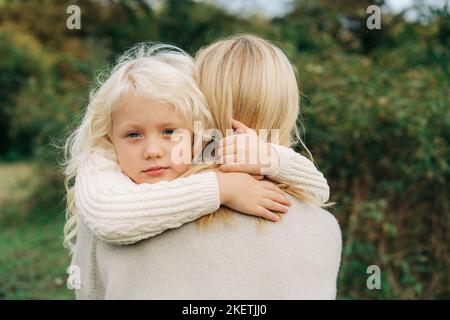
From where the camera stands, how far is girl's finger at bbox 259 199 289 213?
5.81 ft

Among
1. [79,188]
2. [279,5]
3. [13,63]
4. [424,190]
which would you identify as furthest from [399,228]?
[13,63]

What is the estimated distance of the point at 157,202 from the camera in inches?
67.1

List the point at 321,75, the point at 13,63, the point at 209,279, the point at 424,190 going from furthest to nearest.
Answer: the point at 13,63
the point at 321,75
the point at 424,190
the point at 209,279

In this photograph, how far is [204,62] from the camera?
2.00 m

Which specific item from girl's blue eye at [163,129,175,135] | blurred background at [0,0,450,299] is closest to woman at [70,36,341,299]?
girl's blue eye at [163,129,175,135]

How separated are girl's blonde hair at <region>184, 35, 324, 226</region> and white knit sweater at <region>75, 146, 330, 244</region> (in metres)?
0.13

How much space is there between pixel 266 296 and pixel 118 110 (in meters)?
0.77

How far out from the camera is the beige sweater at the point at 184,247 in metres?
1.70

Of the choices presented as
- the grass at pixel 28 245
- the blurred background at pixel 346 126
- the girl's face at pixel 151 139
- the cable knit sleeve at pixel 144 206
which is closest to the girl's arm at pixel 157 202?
the cable knit sleeve at pixel 144 206

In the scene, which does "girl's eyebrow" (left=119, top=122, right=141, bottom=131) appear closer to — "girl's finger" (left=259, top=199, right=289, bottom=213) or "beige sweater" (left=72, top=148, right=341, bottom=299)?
"beige sweater" (left=72, top=148, right=341, bottom=299)

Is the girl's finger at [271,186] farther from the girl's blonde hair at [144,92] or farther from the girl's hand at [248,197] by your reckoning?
the girl's blonde hair at [144,92]

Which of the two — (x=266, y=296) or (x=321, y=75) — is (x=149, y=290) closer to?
(x=266, y=296)

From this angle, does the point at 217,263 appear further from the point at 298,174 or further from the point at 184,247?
the point at 298,174

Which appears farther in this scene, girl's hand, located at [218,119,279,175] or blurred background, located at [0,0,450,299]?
→ blurred background, located at [0,0,450,299]
